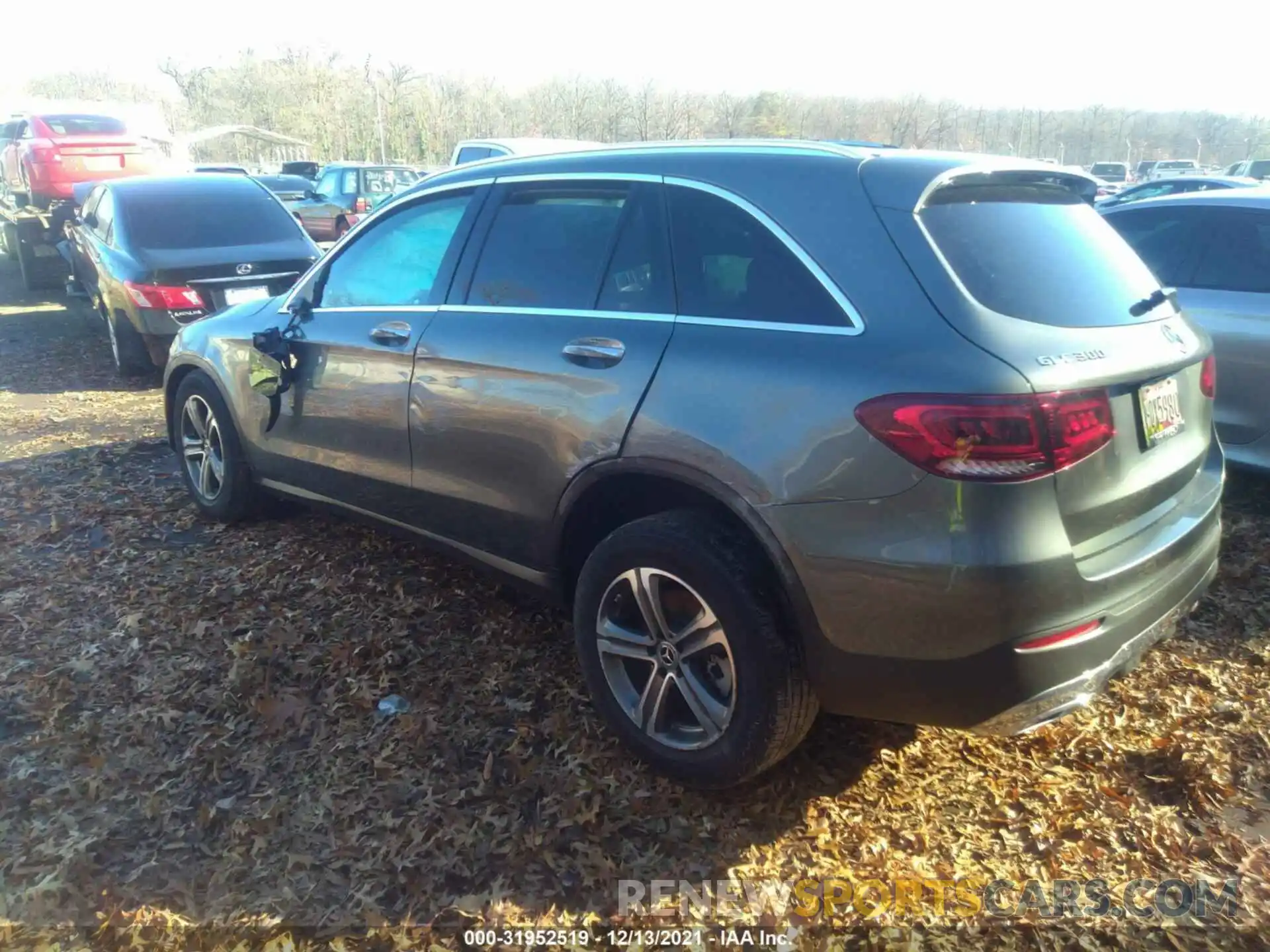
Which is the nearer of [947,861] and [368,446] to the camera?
[947,861]

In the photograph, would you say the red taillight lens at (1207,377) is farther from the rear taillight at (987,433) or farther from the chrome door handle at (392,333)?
the chrome door handle at (392,333)

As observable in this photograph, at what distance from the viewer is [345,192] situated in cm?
2073

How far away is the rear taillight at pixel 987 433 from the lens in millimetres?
2279

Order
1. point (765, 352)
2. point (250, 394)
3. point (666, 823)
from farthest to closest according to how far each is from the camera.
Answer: point (250, 394) < point (666, 823) < point (765, 352)

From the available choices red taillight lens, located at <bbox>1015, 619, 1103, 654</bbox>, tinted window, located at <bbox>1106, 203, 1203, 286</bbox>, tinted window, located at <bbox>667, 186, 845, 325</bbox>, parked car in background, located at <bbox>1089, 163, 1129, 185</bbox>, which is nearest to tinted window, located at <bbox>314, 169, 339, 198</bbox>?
tinted window, located at <bbox>1106, 203, 1203, 286</bbox>

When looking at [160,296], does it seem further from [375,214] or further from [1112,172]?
[1112,172]

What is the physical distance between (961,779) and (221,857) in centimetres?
222

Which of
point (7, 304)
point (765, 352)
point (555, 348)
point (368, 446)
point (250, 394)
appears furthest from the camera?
point (7, 304)

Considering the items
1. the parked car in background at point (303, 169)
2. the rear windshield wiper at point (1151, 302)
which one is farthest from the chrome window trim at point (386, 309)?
the parked car in background at point (303, 169)

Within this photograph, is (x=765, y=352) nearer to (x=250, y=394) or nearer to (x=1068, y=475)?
(x=1068, y=475)

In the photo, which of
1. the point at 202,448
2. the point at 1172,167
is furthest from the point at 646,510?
the point at 1172,167

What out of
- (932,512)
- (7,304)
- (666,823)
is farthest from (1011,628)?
(7,304)

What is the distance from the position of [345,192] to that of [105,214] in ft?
40.1

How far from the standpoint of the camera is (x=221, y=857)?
2.75m
